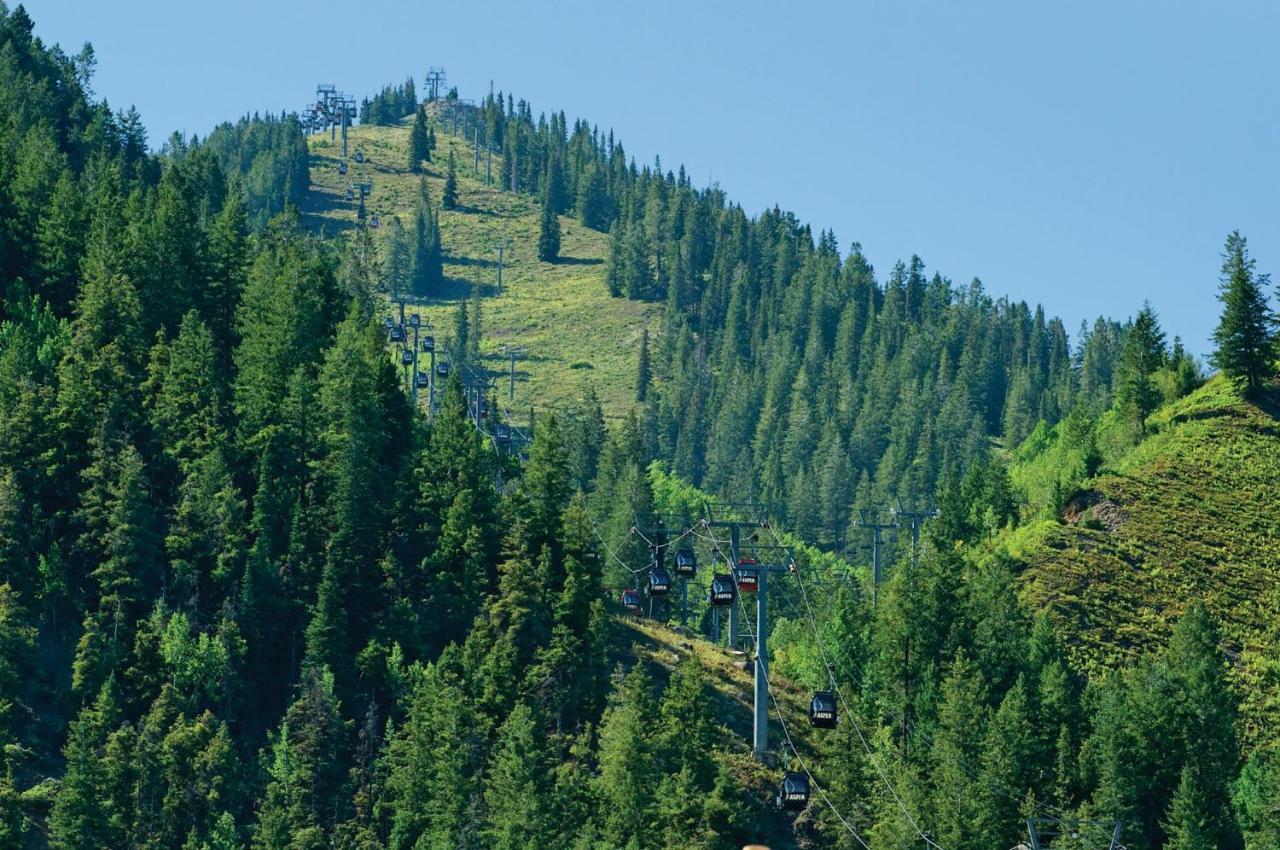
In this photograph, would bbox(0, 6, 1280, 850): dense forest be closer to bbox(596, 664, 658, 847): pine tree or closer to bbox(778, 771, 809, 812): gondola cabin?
bbox(596, 664, 658, 847): pine tree

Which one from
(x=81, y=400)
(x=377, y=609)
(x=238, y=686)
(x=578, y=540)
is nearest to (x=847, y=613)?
(x=578, y=540)

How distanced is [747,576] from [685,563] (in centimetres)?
430

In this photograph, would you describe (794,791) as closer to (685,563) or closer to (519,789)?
(519,789)

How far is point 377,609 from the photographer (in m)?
109

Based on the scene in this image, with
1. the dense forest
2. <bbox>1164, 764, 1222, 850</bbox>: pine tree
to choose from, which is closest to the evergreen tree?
the dense forest

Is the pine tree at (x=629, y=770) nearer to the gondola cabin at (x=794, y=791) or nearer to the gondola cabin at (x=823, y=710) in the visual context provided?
the gondola cabin at (x=794, y=791)

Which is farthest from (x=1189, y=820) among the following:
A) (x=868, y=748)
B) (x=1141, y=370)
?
(x=1141, y=370)

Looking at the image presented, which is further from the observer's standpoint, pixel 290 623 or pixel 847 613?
pixel 847 613

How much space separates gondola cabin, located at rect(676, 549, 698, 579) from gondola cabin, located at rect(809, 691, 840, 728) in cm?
1149

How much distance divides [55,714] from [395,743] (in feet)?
48.6

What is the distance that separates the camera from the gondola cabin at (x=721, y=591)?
91.5 m

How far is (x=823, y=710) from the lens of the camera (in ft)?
300

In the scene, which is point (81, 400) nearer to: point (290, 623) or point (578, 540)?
point (290, 623)

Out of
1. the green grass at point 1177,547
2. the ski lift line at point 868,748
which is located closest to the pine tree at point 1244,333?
the green grass at point 1177,547
